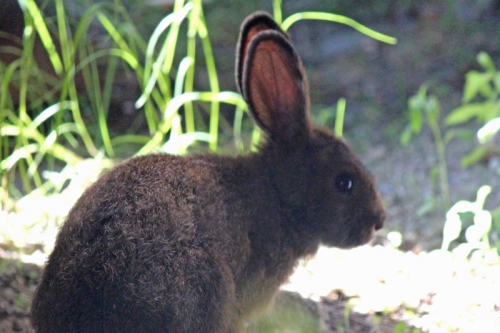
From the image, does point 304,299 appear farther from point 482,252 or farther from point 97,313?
point 97,313

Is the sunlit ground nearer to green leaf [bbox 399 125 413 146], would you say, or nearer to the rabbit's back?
green leaf [bbox 399 125 413 146]

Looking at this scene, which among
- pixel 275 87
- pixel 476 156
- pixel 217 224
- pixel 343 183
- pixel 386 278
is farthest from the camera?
pixel 476 156

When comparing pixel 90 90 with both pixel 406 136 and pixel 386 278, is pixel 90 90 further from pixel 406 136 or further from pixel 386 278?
pixel 386 278

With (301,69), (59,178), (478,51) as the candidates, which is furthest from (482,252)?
(478,51)

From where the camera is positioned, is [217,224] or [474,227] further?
[474,227]

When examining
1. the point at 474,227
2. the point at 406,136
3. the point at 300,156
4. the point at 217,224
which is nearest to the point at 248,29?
the point at 300,156

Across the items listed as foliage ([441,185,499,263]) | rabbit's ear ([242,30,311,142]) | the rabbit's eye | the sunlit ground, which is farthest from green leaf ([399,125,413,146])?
rabbit's ear ([242,30,311,142])

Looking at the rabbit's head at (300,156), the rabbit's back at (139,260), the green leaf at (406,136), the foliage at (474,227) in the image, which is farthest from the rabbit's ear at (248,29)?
the green leaf at (406,136)

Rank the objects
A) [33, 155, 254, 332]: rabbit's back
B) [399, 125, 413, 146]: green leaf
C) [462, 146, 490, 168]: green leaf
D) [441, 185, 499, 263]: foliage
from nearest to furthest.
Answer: [33, 155, 254, 332]: rabbit's back < [441, 185, 499, 263]: foliage < [399, 125, 413, 146]: green leaf < [462, 146, 490, 168]: green leaf
